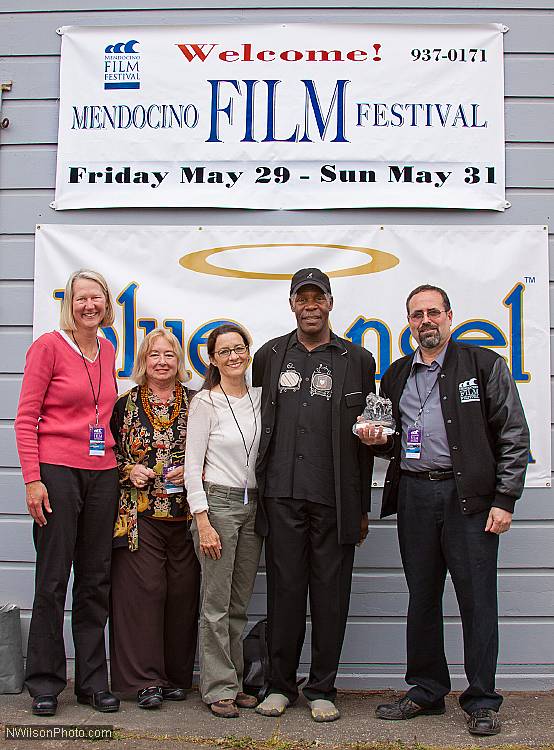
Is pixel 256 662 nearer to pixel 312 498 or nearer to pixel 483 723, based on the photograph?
pixel 312 498

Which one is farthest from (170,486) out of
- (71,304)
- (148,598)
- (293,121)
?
(293,121)

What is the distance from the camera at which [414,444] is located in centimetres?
367

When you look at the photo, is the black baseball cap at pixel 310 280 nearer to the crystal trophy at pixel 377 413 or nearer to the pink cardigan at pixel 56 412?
the crystal trophy at pixel 377 413

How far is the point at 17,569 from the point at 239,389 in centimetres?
164

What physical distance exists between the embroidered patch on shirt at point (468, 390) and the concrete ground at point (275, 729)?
1444 millimetres

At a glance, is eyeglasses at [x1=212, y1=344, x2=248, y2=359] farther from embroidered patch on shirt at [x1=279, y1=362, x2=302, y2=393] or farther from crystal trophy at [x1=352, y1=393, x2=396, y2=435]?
crystal trophy at [x1=352, y1=393, x2=396, y2=435]

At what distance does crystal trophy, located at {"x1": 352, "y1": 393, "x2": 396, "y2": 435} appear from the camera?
3561 millimetres

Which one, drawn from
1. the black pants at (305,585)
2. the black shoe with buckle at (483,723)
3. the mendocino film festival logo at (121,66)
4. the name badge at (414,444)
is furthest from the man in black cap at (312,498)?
the mendocino film festival logo at (121,66)

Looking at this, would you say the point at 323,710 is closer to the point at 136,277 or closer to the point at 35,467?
the point at 35,467

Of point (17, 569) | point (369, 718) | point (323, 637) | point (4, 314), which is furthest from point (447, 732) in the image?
point (4, 314)

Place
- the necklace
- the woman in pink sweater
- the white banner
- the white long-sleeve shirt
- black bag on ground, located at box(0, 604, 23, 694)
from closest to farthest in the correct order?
1. the woman in pink sweater
2. the white long-sleeve shirt
3. the necklace
4. black bag on ground, located at box(0, 604, 23, 694)
5. the white banner

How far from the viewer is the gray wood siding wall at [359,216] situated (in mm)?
4336

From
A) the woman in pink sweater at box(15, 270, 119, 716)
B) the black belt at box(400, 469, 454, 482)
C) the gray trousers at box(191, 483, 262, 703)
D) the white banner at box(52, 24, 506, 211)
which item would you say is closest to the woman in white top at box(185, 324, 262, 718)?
the gray trousers at box(191, 483, 262, 703)

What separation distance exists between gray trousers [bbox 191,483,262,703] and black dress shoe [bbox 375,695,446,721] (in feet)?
2.22
